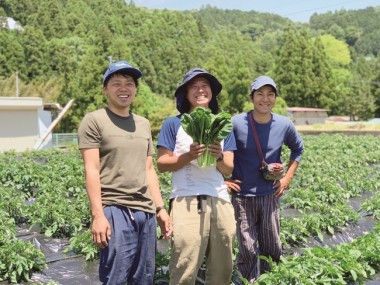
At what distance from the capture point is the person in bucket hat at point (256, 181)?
3.87m

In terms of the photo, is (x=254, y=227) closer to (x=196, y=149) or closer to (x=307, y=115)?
(x=196, y=149)

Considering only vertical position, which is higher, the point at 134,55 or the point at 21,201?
the point at 134,55

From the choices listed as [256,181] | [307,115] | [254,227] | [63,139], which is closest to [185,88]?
[256,181]

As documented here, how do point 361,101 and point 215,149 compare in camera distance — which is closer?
point 215,149

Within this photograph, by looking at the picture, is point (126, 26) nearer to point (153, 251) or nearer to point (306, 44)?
point (306, 44)

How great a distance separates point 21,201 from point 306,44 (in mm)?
49280

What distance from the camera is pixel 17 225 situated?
6508 millimetres

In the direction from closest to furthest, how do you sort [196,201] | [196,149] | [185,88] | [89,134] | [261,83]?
[89,134]
[196,149]
[196,201]
[185,88]
[261,83]

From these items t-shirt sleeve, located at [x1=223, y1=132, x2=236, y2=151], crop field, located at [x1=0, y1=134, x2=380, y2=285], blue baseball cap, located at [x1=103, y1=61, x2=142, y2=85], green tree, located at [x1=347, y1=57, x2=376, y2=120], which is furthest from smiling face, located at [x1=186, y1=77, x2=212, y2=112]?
green tree, located at [x1=347, y1=57, x2=376, y2=120]

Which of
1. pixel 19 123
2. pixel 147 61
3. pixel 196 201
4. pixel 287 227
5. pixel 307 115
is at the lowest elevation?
pixel 307 115

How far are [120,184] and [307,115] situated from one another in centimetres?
4626

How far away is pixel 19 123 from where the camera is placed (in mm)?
23219

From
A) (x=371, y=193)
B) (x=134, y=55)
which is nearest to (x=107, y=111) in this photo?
(x=371, y=193)

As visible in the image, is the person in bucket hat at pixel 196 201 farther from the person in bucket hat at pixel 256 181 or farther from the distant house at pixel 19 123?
the distant house at pixel 19 123
